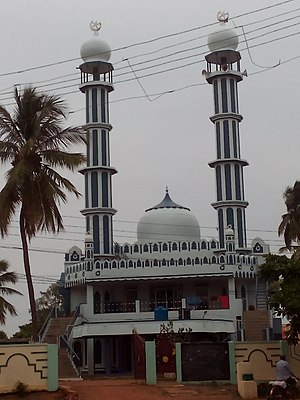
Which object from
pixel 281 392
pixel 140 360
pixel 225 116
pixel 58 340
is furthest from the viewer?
pixel 225 116

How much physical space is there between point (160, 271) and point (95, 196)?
8673mm

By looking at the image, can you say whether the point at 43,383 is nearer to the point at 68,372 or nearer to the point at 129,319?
the point at 68,372

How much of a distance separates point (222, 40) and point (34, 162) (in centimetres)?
2763

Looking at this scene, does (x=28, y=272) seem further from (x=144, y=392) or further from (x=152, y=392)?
(x=152, y=392)

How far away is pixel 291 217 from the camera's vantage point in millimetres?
41750

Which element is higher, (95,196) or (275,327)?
(95,196)

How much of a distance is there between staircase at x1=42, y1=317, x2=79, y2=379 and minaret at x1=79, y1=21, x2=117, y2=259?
248 inches

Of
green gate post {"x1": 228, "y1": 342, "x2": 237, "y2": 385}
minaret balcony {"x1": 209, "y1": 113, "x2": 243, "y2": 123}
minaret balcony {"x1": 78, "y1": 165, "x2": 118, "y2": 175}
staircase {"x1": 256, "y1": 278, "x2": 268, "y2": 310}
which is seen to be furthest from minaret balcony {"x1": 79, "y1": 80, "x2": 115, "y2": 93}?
green gate post {"x1": 228, "y1": 342, "x2": 237, "y2": 385}

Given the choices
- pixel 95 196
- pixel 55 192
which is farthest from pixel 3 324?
pixel 95 196

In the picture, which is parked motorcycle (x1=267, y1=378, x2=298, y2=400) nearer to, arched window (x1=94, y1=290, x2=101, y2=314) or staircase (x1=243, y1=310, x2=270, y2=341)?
staircase (x1=243, y1=310, x2=270, y2=341)

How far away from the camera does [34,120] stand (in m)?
28.0

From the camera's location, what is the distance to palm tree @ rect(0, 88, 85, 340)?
27.1 meters

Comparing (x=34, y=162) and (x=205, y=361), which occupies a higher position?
(x=34, y=162)

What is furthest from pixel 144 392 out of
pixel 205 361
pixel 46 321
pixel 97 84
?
pixel 97 84
